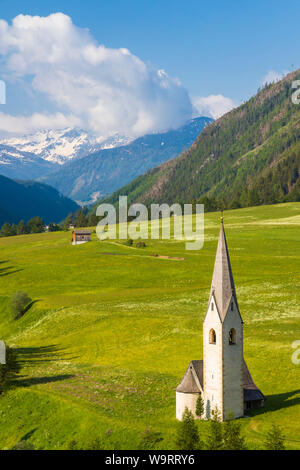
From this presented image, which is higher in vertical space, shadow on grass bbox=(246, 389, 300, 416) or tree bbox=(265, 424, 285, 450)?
tree bbox=(265, 424, 285, 450)

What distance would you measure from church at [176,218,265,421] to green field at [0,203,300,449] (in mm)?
1770

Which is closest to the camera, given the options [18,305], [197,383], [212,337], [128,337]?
[212,337]

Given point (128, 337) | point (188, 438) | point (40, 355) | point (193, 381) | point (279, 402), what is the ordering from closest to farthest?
point (188, 438)
point (193, 381)
point (279, 402)
point (40, 355)
point (128, 337)

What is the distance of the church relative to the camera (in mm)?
40969

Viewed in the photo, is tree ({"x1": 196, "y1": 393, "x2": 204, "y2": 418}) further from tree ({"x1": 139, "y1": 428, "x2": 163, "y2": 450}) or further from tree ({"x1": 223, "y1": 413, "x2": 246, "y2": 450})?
tree ({"x1": 223, "y1": 413, "x2": 246, "y2": 450})

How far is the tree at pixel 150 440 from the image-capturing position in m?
38.4

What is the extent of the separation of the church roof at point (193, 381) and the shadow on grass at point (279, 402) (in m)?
4.65

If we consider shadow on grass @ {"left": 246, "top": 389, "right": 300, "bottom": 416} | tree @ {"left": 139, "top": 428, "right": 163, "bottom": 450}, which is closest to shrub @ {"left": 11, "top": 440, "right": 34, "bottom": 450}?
tree @ {"left": 139, "top": 428, "right": 163, "bottom": 450}

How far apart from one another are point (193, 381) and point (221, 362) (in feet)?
11.0

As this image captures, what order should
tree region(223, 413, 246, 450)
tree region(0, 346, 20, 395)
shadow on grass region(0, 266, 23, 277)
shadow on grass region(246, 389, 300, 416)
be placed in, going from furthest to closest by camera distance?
1. shadow on grass region(0, 266, 23, 277)
2. tree region(0, 346, 20, 395)
3. shadow on grass region(246, 389, 300, 416)
4. tree region(223, 413, 246, 450)

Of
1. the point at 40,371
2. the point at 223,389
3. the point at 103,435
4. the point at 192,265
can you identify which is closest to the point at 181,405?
the point at 223,389

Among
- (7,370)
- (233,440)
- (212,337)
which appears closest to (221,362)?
(212,337)

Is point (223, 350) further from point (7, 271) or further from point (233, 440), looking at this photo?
point (7, 271)

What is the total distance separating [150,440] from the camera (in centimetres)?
3891
